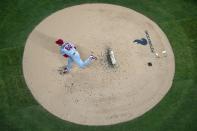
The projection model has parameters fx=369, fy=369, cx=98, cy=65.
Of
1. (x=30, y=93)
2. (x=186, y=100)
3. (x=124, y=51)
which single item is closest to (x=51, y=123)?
(x=30, y=93)

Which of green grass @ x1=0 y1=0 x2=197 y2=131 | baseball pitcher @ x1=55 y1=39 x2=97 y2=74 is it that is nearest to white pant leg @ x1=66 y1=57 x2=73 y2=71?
baseball pitcher @ x1=55 y1=39 x2=97 y2=74

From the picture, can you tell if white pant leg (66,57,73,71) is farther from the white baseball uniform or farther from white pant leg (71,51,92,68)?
white pant leg (71,51,92,68)

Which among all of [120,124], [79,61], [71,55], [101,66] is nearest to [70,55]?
[71,55]

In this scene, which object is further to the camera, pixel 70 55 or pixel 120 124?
pixel 70 55

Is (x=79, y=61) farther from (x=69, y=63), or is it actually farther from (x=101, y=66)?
(x=101, y=66)

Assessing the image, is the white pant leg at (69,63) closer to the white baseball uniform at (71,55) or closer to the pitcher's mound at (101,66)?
the white baseball uniform at (71,55)
